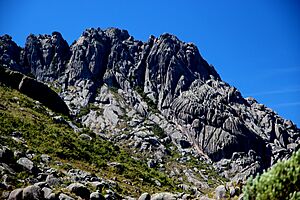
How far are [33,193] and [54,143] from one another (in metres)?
29.8

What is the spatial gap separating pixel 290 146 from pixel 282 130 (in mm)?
10364

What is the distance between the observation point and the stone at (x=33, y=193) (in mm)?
33938

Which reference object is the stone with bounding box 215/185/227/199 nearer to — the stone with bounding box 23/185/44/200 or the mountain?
the stone with bounding box 23/185/44/200

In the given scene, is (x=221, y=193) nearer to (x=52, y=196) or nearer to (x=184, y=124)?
(x=52, y=196)

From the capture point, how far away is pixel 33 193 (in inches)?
1355

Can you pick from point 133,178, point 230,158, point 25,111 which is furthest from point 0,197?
point 230,158

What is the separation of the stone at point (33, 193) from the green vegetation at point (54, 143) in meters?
17.2

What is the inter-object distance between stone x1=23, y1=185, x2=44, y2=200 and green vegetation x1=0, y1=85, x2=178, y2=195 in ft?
56.4

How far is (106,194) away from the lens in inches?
1738

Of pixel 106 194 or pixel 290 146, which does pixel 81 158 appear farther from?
pixel 290 146

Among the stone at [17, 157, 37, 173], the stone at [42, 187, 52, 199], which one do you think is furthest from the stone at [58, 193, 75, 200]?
the stone at [17, 157, 37, 173]

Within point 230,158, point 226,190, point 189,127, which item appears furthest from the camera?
point 189,127

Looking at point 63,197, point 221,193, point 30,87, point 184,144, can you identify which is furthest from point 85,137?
point 184,144

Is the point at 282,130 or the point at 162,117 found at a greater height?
the point at 282,130
